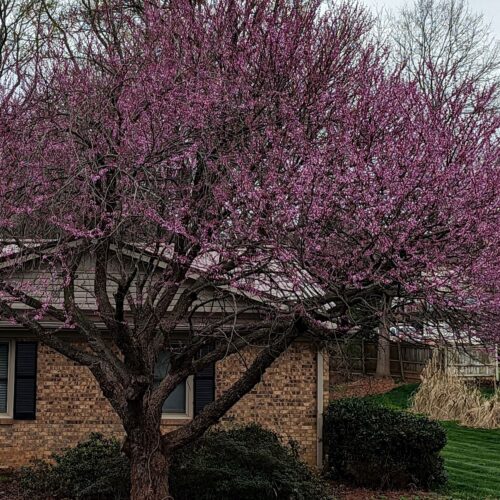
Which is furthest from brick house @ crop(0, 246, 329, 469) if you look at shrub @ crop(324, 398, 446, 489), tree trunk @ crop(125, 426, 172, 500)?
tree trunk @ crop(125, 426, 172, 500)

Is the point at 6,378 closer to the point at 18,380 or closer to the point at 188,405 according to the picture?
the point at 18,380

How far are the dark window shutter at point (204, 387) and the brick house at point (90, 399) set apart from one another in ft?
0.06

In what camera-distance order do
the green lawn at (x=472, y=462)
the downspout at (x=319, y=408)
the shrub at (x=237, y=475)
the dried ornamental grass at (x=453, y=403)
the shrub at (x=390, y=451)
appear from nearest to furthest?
the shrub at (x=237, y=475)
the shrub at (x=390, y=451)
the green lawn at (x=472, y=462)
the downspout at (x=319, y=408)
the dried ornamental grass at (x=453, y=403)

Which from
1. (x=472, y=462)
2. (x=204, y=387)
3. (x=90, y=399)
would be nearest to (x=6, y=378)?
(x=90, y=399)

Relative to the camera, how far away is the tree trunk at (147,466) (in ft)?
31.4

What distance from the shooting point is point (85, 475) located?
11.2 metres

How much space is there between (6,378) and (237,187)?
7.15m

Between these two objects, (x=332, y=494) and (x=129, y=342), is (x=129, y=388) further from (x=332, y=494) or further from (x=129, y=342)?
(x=332, y=494)

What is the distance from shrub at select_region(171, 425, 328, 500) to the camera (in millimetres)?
10562

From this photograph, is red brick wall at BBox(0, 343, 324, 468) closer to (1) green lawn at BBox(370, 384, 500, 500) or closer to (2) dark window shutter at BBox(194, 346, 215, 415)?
(2) dark window shutter at BBox(194, 346, 215, 415)

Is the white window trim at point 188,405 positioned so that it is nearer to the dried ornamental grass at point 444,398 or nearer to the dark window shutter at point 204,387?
the dark window shutter at point 204,387

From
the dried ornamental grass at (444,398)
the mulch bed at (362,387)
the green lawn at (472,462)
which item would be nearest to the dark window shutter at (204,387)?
the green lawn at (472,462)

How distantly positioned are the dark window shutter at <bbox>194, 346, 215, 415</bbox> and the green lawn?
4141 mm

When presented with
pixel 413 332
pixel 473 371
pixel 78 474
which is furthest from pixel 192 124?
pixel 473 371
